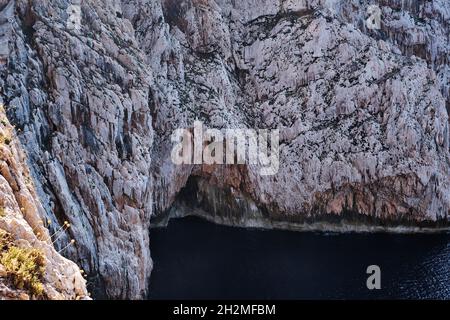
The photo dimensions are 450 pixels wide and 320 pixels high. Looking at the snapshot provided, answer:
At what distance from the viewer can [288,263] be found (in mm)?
58531

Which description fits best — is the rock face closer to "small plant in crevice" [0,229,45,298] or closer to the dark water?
the dark water

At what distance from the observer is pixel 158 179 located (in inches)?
2621

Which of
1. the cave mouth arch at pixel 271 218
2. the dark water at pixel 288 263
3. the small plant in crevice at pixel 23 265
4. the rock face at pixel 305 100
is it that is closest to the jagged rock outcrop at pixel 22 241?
the small plant in crevice at pixel 23 265

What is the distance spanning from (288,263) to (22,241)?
46.0 metres

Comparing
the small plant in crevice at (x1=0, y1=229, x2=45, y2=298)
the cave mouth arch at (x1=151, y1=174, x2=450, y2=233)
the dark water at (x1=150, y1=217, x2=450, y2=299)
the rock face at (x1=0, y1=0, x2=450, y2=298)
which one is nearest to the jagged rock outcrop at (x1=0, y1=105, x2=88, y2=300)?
the small plant in crevice at (x1=0, y1=229, x2=45, y2=298)

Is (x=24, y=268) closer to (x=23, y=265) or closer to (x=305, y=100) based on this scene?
(x=23, y=265)

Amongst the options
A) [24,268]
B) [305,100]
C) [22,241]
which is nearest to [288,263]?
[305,100]

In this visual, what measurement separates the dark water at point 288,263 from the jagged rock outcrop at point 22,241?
3106cm

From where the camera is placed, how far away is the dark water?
5075 centimetres

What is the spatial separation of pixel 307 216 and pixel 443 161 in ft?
69.0

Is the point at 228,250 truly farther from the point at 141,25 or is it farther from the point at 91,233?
the point at 141,25

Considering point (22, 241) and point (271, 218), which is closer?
point (22, 241)

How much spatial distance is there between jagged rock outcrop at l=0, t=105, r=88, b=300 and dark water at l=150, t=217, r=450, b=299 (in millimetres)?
31062
